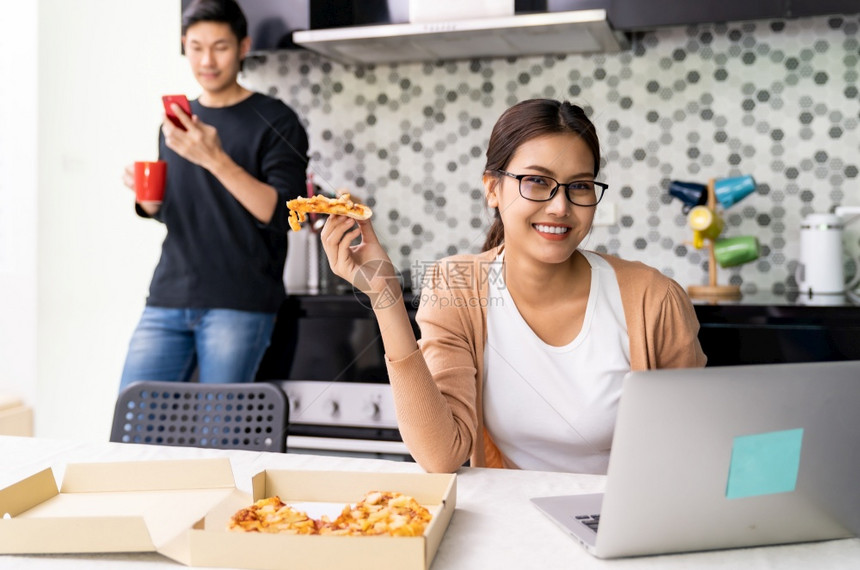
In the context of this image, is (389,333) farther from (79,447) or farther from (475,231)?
(475,231)

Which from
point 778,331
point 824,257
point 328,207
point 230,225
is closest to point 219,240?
point 230,225

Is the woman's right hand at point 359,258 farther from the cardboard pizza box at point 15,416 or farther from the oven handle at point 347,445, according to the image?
the cardboard pizza box at point 15,416

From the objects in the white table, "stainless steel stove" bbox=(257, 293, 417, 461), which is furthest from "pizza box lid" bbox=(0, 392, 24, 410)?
the white table

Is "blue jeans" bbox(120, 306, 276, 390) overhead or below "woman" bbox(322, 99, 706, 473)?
below

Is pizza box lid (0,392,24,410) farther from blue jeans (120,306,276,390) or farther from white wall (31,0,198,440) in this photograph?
blue jeans (120,306,276,390)

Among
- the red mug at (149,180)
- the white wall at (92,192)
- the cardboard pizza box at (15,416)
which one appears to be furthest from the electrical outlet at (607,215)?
the cardboard pizza box at (15,416)

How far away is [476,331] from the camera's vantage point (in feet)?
4.52

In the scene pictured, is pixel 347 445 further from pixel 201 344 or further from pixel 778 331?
pixel 778 331

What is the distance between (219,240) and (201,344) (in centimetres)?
29

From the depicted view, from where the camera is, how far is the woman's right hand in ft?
3.80

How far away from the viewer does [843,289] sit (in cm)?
236

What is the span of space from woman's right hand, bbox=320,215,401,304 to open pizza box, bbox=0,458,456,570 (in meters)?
0.30

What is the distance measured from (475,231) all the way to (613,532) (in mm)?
1989

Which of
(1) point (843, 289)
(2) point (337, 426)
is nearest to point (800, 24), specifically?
(1) point (843, 289)
